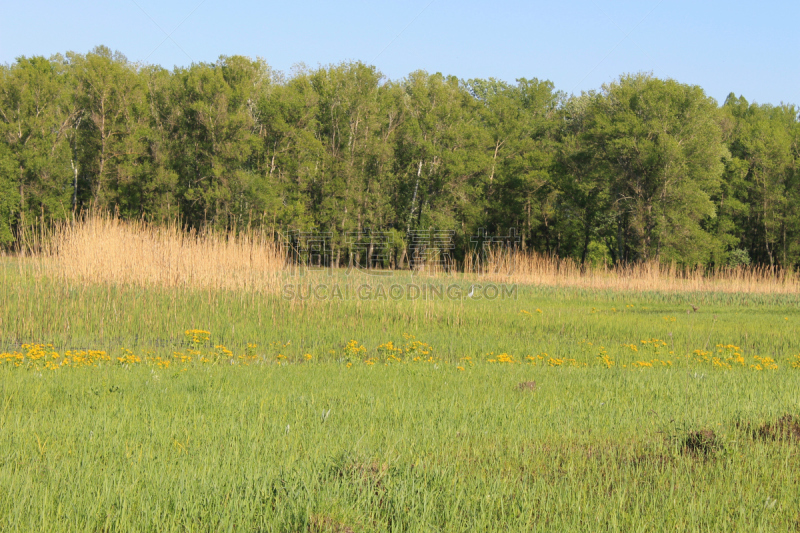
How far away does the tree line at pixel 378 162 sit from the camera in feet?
107

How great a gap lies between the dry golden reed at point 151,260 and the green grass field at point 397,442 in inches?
169

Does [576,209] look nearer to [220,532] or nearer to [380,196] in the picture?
[380,196]

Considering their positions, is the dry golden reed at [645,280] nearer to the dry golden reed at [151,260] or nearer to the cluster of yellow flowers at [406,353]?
the dry golden reed at [151,260]

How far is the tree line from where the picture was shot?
32.5 metres

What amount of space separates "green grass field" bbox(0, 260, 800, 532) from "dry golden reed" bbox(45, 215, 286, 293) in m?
4.28

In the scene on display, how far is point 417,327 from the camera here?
1080 centimetres

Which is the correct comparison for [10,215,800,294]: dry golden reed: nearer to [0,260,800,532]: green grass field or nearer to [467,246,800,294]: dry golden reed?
[0,260,800,532]: green grass field

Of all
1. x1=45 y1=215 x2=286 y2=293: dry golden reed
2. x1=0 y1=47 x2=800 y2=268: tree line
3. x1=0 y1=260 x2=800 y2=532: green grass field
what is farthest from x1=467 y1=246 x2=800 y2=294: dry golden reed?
x1=0 y1=260 x2=800 y2=532: green grass field

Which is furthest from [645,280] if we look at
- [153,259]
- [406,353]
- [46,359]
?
[46,359]

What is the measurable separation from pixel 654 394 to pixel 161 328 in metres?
7.70

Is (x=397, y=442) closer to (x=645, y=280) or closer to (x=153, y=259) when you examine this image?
(x=153, y=259)

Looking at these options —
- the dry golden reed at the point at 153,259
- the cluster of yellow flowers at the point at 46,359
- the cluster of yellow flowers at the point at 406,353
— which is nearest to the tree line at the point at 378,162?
the dry golden reed at the point at 153,259

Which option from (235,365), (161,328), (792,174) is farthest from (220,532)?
(792,174)

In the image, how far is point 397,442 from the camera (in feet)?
12.5
